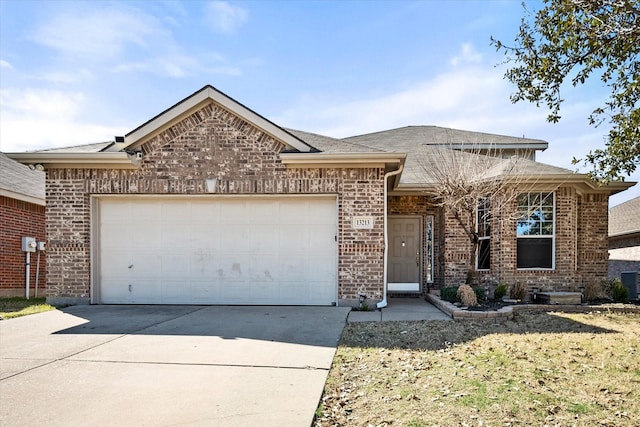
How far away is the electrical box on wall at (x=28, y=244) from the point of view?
12.4 metres

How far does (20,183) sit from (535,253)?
49.4 ft

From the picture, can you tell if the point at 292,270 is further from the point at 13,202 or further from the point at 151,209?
the point at 13,202

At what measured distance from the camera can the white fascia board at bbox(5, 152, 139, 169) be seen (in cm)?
911

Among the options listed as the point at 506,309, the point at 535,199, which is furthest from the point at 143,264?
the point at 535,199

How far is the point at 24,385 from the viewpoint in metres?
4.49

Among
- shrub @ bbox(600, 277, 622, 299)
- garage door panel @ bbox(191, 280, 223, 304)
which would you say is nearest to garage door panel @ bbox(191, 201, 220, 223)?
garage door panel @ bbox(191, 280, 223, 304)

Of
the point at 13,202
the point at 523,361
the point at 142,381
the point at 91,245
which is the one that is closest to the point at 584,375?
the point at 523,361

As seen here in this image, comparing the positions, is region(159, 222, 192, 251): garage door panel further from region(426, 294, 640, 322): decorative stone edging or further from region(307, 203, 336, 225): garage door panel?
region(426, 294, 640, 322): decorative stone edging

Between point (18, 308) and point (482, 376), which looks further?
point (18, 308)

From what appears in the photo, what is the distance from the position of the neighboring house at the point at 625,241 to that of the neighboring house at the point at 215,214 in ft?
44.3

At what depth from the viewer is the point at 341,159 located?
8.97m

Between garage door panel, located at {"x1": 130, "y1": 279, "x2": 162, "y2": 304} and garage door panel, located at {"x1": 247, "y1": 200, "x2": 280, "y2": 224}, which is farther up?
garage door panel, located at {"x1": 247, "y1": 200, "x2": 280, "y2": 224}

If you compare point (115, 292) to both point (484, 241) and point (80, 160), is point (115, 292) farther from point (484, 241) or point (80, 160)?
point (484, 241)

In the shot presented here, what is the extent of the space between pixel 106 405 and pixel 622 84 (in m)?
7.82
